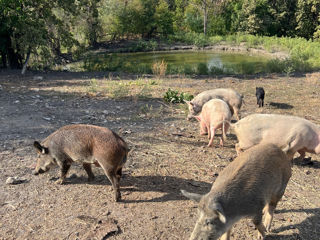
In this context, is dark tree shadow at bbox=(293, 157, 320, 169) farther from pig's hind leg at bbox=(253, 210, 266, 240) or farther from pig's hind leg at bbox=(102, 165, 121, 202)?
pig's hind leg at bbox=(102, 165, 121, 202)

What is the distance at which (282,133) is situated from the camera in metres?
4.78

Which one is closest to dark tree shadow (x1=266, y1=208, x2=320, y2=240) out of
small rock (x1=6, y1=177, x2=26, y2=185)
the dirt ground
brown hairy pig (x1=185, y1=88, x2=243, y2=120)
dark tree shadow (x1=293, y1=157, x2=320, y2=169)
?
the dirt ground

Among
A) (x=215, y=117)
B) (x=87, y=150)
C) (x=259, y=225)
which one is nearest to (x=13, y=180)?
(x=87, y=150)

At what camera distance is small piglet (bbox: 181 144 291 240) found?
274 centimetres

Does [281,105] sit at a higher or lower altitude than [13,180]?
lower

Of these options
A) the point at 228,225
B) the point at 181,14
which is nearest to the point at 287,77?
the point at 228,225

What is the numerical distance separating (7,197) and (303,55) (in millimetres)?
18973

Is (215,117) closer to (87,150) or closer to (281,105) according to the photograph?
(87,150)

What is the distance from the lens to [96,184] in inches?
176

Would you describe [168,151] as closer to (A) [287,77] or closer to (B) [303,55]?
(A) [287,77]

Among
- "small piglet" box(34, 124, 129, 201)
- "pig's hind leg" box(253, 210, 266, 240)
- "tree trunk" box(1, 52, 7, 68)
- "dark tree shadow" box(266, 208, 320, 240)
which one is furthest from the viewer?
"tree trunk" box(1, 52, 7, 68)

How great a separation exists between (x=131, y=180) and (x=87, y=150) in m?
0.92

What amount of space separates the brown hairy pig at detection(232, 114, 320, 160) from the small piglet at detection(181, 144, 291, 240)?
134cm

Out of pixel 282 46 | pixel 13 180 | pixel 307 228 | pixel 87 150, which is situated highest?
pixel 282 46
